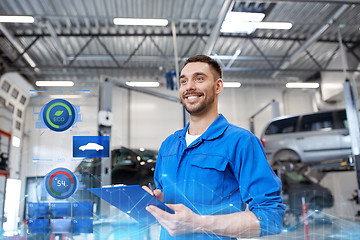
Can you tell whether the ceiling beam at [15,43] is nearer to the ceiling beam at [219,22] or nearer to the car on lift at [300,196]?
the ceiling beam at [219,22]

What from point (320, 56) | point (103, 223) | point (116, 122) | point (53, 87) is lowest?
point (103, 223)

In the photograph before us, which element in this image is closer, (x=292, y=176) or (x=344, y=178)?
(x=344, y=178)

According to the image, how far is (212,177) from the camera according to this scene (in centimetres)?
113

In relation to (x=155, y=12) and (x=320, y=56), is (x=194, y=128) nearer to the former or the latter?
(x=155, y=12)

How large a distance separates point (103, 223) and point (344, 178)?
23.1 ft

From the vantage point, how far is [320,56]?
291 inches

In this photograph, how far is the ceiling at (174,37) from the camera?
5762 mm

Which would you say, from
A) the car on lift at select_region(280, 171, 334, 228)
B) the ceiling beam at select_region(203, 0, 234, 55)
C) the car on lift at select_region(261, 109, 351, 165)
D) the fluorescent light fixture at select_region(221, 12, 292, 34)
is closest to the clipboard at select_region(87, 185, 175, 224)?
the fluorescent light fixture at select_region(221, 12, 292, 34)

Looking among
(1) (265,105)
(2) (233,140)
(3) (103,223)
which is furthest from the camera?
(1) (265,105)

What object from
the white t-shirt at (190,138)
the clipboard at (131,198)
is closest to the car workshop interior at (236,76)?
the white t-shirt at (190,138)

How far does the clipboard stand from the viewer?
94cm

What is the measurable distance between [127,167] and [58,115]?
615mm

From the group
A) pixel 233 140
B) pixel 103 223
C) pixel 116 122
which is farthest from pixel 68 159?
pixel 116 122
